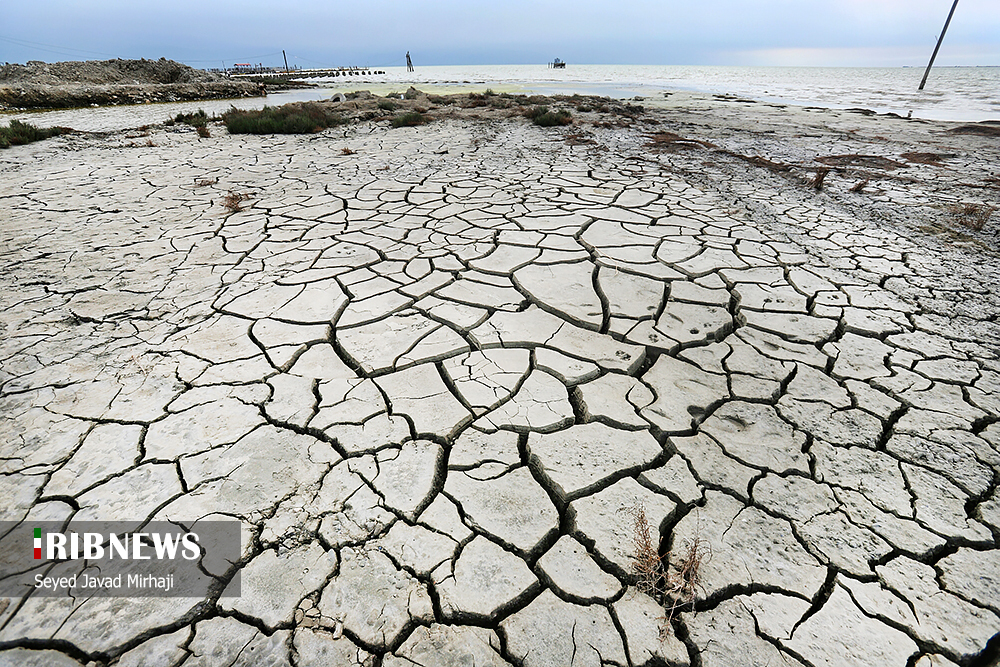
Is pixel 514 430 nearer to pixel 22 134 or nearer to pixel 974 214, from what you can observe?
pixel 974 214

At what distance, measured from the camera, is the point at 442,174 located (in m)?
5.16

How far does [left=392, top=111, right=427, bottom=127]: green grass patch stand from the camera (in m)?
8.29

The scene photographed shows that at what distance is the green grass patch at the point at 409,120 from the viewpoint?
8289 mm

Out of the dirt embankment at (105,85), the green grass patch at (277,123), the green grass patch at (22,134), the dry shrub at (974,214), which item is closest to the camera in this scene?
the dry shrub at (974,214)

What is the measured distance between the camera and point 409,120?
27.4ft

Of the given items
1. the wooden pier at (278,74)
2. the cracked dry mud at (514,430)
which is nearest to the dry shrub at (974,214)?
the cracked dry mud at (514,430)

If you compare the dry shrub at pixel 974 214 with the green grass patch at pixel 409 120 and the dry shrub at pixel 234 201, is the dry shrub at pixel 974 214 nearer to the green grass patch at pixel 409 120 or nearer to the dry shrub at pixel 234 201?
the dry shrub at pixel 234 201

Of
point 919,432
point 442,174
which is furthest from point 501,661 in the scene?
point 442,174

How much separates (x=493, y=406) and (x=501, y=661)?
91cm

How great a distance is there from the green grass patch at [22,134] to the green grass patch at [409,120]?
523 centimetres

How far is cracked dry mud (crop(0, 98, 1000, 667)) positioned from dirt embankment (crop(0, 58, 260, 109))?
1233cm

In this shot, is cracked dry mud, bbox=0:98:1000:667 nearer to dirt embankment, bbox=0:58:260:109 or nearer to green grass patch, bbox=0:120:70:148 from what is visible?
green grass patch, bbox=0:120:70:148

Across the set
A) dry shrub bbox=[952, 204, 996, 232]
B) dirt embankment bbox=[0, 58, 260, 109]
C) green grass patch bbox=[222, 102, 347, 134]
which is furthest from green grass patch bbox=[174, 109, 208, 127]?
dry shrub bbox=[952, 204, 996, 232]

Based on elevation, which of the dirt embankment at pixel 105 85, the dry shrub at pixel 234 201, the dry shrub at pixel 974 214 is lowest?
the dry shrub at pixel 974 214
